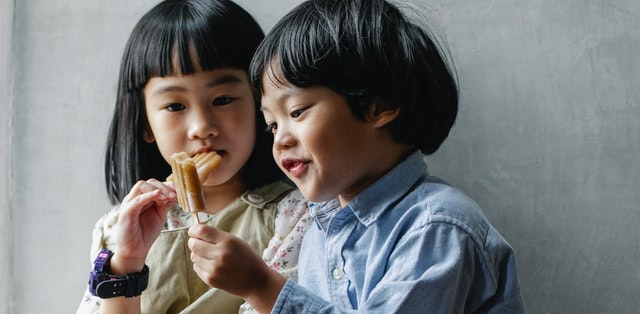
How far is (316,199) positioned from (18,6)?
1.01m

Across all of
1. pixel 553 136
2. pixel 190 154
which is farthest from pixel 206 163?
pixel 553 136

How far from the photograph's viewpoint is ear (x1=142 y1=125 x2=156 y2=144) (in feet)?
5.59

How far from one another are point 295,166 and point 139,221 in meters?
0.38

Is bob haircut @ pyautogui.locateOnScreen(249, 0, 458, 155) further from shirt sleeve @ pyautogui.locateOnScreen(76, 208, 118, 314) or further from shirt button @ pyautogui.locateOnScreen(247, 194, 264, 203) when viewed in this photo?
shirt sleeve @ pyautogui.locateOnScreen(76, 208, 118, 314)

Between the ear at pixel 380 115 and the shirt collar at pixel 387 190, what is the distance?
0.08m

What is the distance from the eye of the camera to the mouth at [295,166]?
1.34 m

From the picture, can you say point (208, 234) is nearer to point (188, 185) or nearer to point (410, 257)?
point (188, 185)

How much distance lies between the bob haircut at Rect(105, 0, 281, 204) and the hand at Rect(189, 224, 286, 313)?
1.36 feet

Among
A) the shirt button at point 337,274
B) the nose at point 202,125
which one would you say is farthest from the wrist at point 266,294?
the nose at point 202,125

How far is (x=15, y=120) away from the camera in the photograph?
6.43 feet

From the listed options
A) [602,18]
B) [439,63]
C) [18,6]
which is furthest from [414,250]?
[18,6]

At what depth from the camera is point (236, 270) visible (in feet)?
4.10

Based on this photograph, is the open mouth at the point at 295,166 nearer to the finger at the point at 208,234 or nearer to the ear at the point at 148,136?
the finger at the point at 208,234

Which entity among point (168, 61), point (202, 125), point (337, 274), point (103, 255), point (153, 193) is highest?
point (168, 61)
